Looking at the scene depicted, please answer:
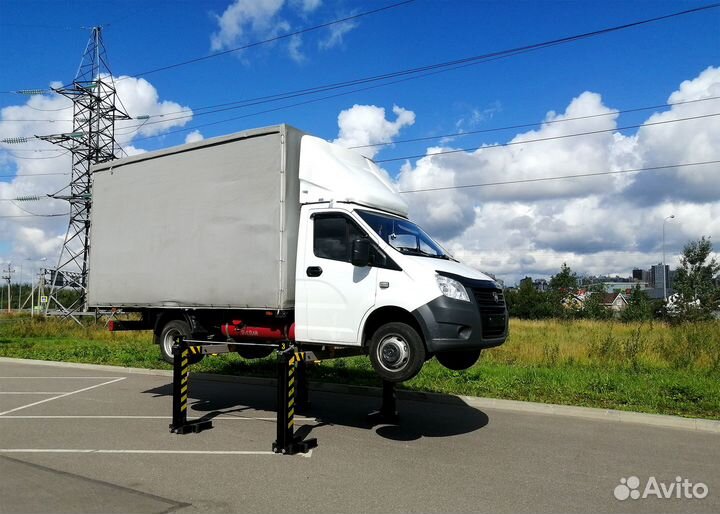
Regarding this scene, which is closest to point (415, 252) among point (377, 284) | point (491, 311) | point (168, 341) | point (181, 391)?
point (377, 284)

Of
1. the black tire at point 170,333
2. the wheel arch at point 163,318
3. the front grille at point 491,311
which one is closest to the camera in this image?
the front grille at point 491,311

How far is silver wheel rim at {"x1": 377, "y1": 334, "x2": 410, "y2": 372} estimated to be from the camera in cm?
654

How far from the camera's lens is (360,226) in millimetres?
7227

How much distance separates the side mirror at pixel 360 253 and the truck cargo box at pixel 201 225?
3.97ft

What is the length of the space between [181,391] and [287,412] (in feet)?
6.30

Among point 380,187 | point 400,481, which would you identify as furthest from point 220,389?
point 400,481

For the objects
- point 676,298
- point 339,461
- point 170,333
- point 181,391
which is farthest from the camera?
point 676,298

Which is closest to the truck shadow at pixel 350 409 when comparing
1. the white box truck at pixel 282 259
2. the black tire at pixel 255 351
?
the black tire at pixel 255 351

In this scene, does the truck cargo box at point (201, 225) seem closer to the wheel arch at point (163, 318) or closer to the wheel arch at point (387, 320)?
the wheel arch at point (163, 318)

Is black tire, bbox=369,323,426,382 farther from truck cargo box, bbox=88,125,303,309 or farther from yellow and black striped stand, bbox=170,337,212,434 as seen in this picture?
yellow and black striped stand, bbox=170,337,212,434

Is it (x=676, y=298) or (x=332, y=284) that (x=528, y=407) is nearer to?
(x=332, y=284)

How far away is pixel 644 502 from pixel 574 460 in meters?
1.37

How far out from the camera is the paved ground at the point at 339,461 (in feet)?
17.0

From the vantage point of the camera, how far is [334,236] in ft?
24.2
